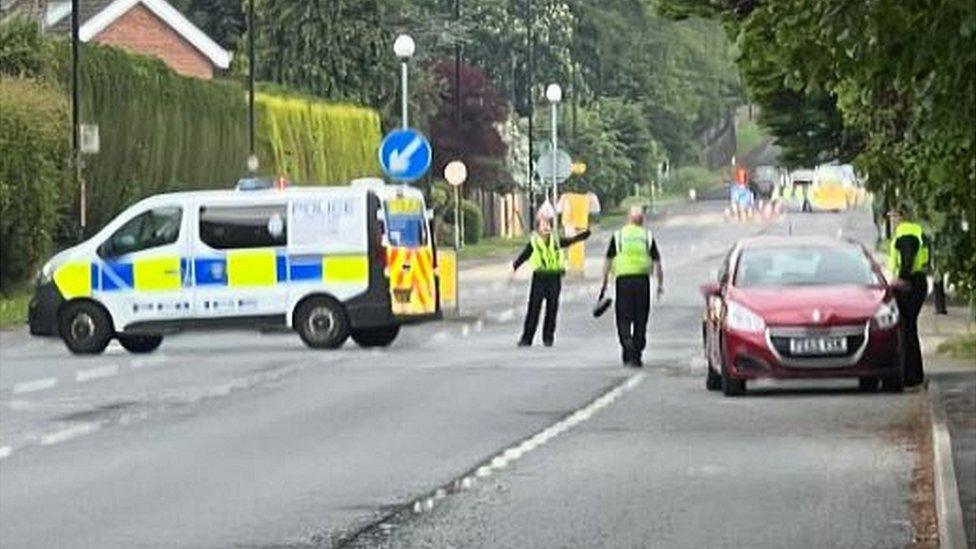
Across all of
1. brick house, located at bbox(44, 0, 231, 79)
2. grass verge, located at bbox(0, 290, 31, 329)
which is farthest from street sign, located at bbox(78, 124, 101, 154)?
brick house, located at bbox(44, 0, 231, 79)

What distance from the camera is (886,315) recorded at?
24.2 meters

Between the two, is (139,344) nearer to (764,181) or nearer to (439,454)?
(439,454)

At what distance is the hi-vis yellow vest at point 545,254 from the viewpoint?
33.5 metres

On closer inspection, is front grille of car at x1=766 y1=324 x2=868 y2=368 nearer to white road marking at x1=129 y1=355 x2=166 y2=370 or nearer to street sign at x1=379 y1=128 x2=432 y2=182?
white road marking at x1=129 y1=355 x2=166 y2=370

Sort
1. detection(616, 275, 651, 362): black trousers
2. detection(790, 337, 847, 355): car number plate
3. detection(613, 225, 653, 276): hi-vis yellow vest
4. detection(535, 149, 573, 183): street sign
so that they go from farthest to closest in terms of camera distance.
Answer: detection(535, 149, 573, 183): street sign, detection(613, 225, 653, 276): hi-vis yellow vest, detection(616, 275, 651, 362): black trousers, detection(790, 337, 847, 355): car number plate

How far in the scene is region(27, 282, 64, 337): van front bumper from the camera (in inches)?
1341

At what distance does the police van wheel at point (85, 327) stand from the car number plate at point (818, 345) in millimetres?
12245

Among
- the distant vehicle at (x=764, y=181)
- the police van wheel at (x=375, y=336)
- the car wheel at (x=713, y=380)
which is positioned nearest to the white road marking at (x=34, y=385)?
the car wheel at (x=713, y=380)

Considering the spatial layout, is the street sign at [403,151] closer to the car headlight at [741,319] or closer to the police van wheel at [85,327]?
the police van wheel at [85,327]

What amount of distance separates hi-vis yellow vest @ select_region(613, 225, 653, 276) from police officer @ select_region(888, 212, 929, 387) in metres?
3.76

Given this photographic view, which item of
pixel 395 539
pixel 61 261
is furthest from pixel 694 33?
pixel 395 539

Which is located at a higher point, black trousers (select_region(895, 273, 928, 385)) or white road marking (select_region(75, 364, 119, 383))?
black trousers (select_region(895, 273, 928, 385))

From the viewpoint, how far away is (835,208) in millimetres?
116438

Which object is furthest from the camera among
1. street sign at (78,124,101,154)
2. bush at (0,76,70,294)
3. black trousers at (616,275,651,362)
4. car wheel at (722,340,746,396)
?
street sign at (78,124,101,154)
